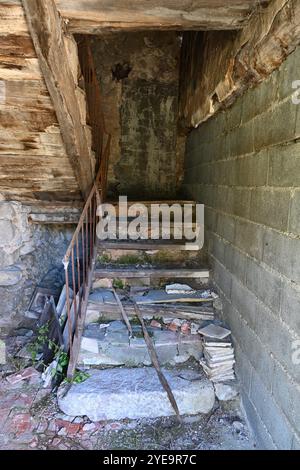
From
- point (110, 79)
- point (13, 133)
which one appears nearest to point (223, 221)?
point (13, 133)

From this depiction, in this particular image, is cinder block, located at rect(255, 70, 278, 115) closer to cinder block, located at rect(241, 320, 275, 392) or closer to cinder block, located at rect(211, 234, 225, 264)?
cinder block, located at rect(211, 234, 225, 264)

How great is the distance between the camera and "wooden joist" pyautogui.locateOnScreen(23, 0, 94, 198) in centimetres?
165

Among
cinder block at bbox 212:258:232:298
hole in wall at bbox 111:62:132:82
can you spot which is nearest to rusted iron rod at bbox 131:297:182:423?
cinder block at bbox 212:258:232:298

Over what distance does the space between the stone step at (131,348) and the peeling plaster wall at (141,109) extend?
2794mm

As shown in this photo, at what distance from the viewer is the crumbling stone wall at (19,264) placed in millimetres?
3396

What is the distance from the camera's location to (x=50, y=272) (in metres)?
4.11

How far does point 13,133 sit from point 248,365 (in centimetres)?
231

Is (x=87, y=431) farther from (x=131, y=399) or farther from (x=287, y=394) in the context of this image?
(x=287, y=394)

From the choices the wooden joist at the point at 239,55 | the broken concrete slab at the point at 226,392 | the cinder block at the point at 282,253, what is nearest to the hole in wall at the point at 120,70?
the wooden joist at the point at 239,55

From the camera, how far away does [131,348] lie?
2492mm

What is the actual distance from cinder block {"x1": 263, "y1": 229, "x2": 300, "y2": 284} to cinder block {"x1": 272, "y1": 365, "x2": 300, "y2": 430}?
0.49 m

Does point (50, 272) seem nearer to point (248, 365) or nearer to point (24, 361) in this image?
point (24, 361)

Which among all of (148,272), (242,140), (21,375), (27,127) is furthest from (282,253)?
(21,375)

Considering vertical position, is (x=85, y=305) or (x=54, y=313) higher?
(x=85, y=305)
